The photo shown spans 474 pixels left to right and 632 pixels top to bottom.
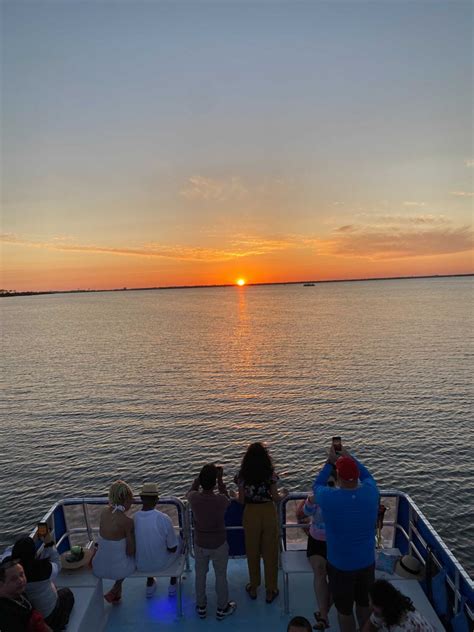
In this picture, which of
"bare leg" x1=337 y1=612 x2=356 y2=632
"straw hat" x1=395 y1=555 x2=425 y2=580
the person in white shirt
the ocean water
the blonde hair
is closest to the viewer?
"bare leg" x1=337 y1=612 x2=356 y2=632

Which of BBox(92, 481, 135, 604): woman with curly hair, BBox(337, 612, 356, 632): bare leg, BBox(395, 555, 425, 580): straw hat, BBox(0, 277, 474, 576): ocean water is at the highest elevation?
BBox(92, 481, 135, 604): woman with curly hair

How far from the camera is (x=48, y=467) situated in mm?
21406

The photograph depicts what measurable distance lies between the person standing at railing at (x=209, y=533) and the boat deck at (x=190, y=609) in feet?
0.59

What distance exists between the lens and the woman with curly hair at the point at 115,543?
204 inches

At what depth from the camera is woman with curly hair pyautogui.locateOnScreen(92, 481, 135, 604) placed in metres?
5.19

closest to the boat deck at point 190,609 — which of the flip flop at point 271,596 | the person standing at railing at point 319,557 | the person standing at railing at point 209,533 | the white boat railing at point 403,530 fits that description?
the flip flop at point 271,596

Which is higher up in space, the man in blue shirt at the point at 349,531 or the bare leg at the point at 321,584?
the man in blue shirt at the point at 349,531

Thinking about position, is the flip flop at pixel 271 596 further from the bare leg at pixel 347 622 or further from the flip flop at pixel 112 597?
the flip flop at pixel 112 597

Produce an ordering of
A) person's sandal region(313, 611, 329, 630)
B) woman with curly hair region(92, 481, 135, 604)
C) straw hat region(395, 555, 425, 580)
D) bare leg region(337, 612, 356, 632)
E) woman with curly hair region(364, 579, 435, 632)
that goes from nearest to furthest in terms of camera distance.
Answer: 1. woman with curly hair region(364, 579, 435, 632)
2. bare leg region(337, 612, 356, 632)
3. person's sandal region(313, 611, 329, 630)
4. woman with curly hair region(92, 481, 135, 604)
5. straw hat region(395, 555, 425, 580)

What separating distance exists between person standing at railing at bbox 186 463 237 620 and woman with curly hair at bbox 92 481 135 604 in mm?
774

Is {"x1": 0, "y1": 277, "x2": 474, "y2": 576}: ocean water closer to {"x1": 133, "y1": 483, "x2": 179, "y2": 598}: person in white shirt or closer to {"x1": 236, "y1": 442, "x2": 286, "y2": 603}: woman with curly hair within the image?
{"x1": 236, "y1": 442, "x2": 286, "y2": 603}: woman with curly hair

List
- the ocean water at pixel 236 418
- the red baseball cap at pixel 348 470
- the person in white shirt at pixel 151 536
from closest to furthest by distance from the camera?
the red baseball cap at pixel 348 470 → the person in white shirt at pixel 151 536 → the ocean water at pixel 236 418

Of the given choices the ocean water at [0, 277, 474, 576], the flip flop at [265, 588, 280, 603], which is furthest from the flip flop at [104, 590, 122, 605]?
the ocean water at [0, 277, 474, 576]

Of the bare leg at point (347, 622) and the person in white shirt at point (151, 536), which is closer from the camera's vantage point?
the bare leg at point (347, 622)
